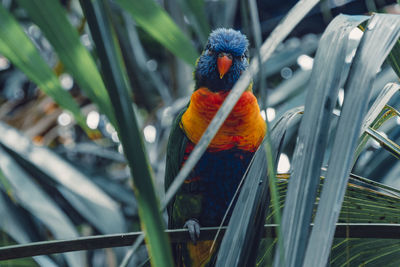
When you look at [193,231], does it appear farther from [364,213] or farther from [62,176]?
[62,176]

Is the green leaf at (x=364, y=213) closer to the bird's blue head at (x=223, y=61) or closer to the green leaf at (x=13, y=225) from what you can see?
the green leaf at (x=13, y=225)

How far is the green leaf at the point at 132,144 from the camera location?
8.2 inches

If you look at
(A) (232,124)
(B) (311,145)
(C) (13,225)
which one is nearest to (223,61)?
(A) (232,124)

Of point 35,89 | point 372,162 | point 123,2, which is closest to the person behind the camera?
point 123,2

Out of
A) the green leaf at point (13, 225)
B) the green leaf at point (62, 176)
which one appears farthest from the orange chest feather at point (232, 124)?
the green leaf at point (13, 225)

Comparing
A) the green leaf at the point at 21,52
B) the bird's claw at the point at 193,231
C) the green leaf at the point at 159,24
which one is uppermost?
the green leaf at the point at 159,24

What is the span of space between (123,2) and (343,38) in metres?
0.24

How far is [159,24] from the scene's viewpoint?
49 cm

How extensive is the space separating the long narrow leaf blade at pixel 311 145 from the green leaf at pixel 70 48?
18cm

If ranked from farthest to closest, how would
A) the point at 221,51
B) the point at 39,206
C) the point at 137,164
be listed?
the point at 221,51
the point at 39,206
the point at 137,164

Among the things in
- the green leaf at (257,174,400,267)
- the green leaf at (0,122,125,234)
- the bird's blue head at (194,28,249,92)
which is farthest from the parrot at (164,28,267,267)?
the green leaf at (257,174,400,267)

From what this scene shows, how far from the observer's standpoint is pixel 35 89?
197 centimetres

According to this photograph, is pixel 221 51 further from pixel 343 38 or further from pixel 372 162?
pixel 343 38

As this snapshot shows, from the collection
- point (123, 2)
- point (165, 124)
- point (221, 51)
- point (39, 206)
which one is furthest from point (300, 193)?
point (165, 124)
